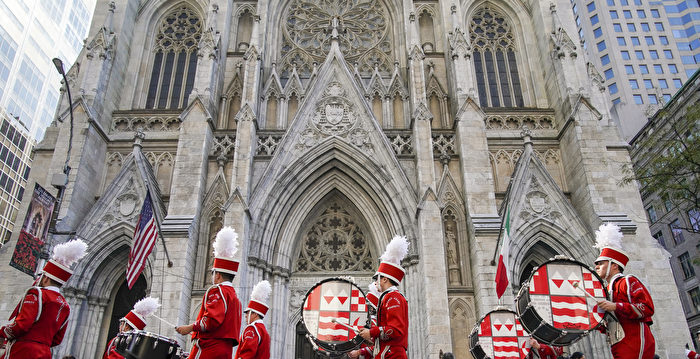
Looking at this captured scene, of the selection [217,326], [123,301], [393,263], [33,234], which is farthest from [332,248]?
[217,326]

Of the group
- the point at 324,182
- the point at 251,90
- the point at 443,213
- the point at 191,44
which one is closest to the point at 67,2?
the point at 191,44

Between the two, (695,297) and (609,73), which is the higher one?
(609,73)

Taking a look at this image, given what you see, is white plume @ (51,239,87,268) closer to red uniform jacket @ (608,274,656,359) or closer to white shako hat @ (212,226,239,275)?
white shako hat @ (212,226,239,275)

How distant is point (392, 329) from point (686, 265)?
36.7 metres

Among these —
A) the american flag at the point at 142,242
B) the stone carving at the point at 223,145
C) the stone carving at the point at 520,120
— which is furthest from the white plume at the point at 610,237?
the stone carving at the point at 223,145

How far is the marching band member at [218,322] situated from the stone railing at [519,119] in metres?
14.6

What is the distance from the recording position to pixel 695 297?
34000 millimetres

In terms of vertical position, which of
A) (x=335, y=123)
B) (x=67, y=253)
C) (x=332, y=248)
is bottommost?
(x=67, y=253)

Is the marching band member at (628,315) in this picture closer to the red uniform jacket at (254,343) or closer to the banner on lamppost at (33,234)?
the red uniform jacket at (254,343)

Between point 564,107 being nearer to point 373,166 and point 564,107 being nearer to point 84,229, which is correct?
point 373,166

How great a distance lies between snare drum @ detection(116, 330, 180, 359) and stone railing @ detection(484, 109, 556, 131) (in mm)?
15152

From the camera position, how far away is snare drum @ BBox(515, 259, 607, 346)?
22.0 feet

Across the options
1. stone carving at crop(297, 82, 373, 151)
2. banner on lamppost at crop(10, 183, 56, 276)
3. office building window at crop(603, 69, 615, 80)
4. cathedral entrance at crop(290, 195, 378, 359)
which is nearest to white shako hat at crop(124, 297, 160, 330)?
banner on lamppost at crop(10, 183, 56, 276)

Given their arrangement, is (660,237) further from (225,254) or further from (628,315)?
(225,254)
